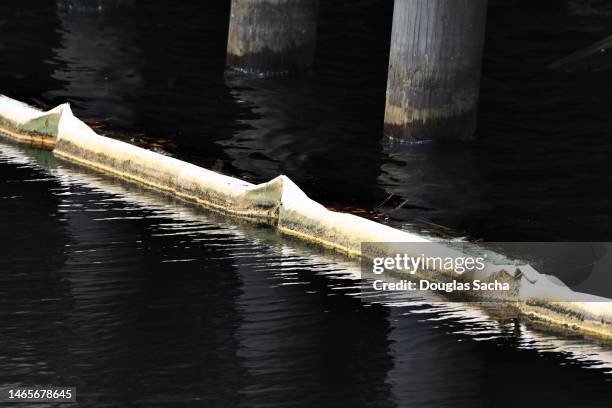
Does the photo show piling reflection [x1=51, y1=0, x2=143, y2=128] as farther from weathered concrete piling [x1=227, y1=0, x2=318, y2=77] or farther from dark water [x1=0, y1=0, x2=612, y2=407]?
weathered concrete piling [x1=227, y1=0, x2=318, y2=77]

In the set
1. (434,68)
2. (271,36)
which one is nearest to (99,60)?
(271,36)

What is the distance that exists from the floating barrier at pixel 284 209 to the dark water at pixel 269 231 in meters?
0.25

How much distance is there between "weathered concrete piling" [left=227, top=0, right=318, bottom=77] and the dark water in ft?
1.24

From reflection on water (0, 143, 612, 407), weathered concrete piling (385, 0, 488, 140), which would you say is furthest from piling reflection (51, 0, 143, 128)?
reflection on water (0, 143, 612, 407)

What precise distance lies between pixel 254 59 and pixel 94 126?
408 cm

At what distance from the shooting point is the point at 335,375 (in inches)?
421

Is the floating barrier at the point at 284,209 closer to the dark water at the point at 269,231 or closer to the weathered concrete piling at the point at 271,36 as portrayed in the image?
the dark water at the point at 269,231

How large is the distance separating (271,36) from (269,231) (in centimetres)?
784

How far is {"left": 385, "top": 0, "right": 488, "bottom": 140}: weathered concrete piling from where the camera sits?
17.4 m

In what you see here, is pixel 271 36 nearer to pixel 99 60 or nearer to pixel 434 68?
pixel 99 60

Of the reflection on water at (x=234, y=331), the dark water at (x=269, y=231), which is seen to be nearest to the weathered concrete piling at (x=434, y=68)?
the dark water at (x=269, y=231)

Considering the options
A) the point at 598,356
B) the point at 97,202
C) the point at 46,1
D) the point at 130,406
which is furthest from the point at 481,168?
the point at 46,1

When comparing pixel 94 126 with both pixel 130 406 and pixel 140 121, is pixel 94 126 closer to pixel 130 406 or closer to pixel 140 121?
pixel 140 121

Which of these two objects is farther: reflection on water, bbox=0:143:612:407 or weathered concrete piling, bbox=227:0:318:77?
weathered concrete piling, bbox=227:0:318:77
